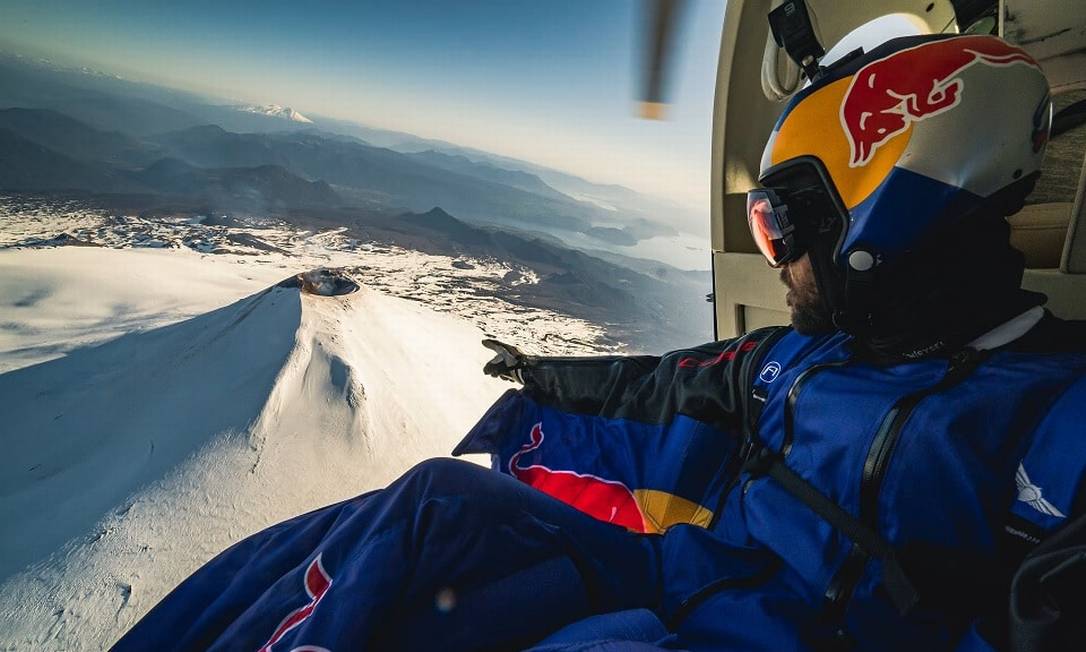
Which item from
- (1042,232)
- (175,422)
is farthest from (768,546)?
(175,422)

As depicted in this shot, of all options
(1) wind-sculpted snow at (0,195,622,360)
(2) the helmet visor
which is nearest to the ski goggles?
(2) the helmet visor

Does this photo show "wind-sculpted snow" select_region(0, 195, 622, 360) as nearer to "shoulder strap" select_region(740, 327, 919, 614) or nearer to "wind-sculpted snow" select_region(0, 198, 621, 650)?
"wind-sculpted snow" select_region(0, 198, 621, 650)

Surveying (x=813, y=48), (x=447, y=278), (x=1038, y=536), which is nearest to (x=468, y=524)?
(x=1038, y=536)

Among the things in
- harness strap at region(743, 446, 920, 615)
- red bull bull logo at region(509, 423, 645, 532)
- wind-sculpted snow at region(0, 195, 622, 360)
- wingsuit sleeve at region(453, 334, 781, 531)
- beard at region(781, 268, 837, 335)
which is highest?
beard at region(781, 268, 837, 335)

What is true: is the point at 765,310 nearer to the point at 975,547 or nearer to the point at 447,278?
the point at 975,547

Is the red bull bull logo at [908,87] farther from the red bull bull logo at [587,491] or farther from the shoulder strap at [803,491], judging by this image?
the red bull bull logo at [587,491]
